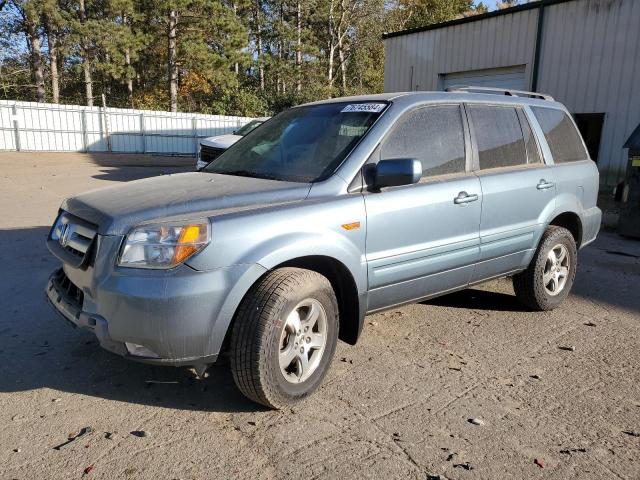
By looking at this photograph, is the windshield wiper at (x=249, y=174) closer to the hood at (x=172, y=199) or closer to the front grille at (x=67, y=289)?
the hood at (x=172, y=199)

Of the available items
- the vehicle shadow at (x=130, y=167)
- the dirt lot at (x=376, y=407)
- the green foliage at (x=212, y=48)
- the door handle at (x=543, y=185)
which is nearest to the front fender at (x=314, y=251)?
the dirt lot at (x=376, y=407)

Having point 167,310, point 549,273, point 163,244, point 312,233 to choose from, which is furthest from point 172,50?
point 167,310

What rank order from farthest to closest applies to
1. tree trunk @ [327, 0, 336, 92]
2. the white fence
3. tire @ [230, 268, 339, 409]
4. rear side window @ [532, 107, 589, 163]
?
tree trunk @ [327, 0, 336, 92] < the white fence < rear side window @ [532, 107, 589, 163] < tire @ [230, 268, 339, 409]

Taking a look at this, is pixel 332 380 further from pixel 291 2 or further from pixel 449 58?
pixel 291 2

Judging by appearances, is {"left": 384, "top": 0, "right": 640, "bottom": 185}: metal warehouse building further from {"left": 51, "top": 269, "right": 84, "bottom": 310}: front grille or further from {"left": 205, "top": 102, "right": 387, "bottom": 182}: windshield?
{"left": 51, "top": 269, "right": 84, "bottom": 310}: front grille

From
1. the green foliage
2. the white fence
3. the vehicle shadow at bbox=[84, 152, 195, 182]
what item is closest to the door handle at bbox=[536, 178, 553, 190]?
the vehicle shadow at bbox=[84, 152, 195, 182]

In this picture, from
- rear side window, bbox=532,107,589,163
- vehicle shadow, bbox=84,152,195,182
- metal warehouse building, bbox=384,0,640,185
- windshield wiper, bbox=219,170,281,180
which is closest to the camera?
windshield wiper, bbox=219,170,281,180

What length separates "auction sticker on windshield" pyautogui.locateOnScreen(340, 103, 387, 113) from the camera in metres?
3.69

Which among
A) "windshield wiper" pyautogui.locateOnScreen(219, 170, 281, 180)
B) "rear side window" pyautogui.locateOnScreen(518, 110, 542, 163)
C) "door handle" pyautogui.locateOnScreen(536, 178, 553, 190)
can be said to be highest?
"rear side window" pyautogui.locateOnScreen(518, 110, 542, 163)

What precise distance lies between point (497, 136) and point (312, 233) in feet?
6.96

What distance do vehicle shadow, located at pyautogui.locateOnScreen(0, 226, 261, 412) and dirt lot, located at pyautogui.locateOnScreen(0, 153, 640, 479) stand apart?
0.04 ft

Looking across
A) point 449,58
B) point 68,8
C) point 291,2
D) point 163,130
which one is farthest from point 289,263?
point 291,2

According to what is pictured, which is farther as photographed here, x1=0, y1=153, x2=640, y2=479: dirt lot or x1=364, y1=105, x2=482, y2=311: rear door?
x1=364, y1=105, x2=482, y2=311: rear door

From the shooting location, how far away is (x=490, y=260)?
13.7 feet
